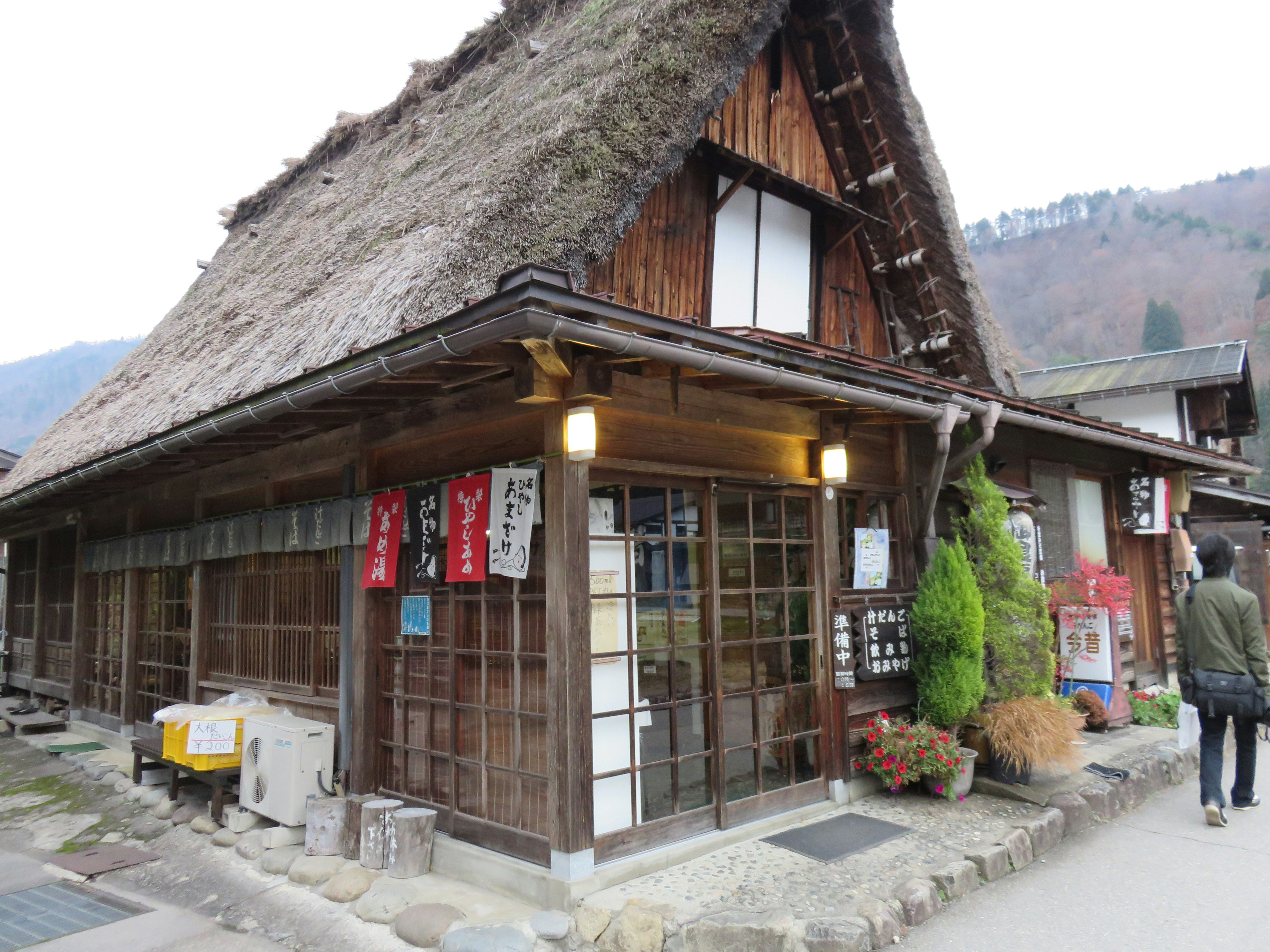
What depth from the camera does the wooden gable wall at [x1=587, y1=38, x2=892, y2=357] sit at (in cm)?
682

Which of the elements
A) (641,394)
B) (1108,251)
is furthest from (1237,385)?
(1108,251)

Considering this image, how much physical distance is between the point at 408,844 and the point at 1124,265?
75.5 metres

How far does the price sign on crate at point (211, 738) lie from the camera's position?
21.9ft

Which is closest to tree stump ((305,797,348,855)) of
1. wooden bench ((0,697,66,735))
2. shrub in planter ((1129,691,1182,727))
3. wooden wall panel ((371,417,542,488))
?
wooden wall panel ((371,417,542,488))

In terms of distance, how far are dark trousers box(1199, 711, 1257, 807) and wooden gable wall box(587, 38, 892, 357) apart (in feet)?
15.1

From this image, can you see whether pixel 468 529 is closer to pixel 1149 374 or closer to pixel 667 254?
pixel 667 254

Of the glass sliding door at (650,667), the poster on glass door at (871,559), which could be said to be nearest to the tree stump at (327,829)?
the glass sliding door at (650,667)

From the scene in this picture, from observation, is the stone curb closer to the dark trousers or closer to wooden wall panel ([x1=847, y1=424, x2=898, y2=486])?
the dark trousers

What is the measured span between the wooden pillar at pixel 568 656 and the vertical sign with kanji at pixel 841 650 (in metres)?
2.52

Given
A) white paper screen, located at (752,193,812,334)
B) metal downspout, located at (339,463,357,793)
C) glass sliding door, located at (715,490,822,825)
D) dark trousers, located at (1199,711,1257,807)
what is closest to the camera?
glass sliding door, located at (715,490,822,825)

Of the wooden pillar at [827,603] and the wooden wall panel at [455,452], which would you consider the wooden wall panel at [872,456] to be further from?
the wooden wall panel at [455,452]

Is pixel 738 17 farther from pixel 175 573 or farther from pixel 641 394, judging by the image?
pixel 175 573

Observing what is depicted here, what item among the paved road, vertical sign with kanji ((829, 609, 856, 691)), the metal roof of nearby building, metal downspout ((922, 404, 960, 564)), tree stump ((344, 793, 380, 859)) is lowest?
the paved road

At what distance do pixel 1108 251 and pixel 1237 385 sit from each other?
200 ft
